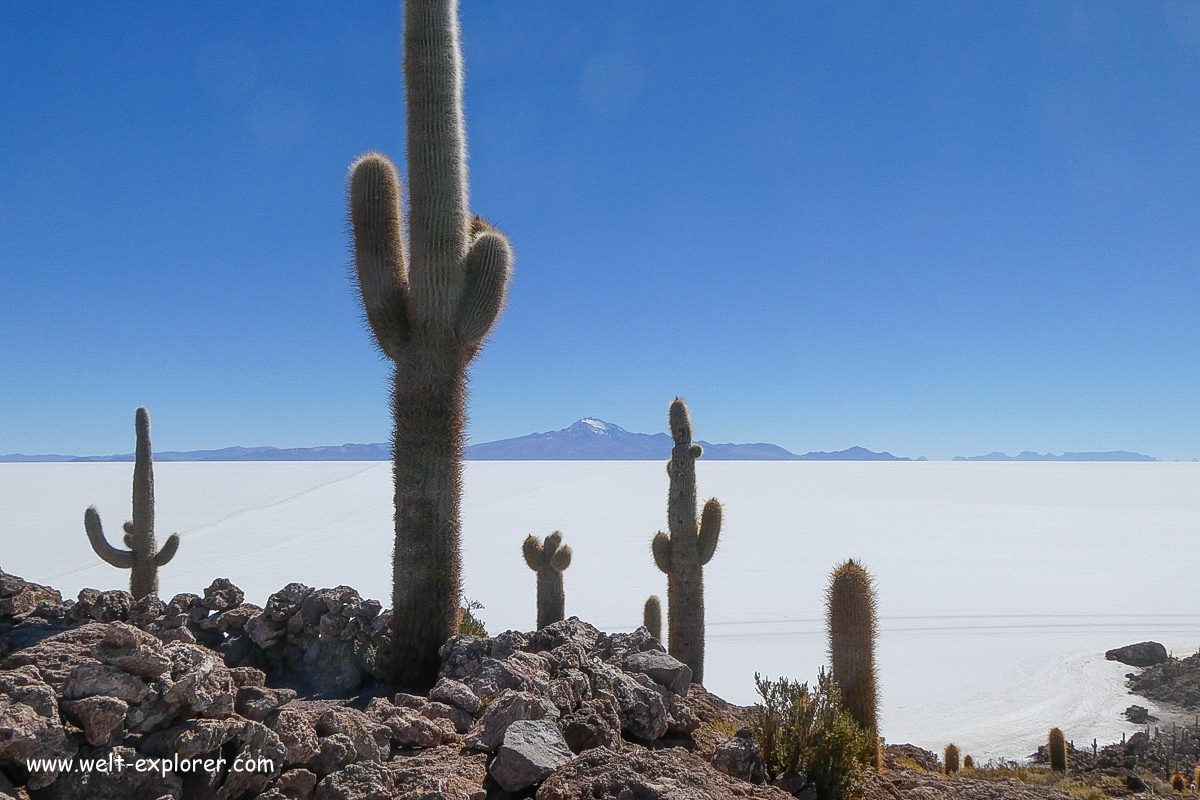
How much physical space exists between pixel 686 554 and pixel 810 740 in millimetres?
4696

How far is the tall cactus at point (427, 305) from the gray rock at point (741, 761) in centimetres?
262

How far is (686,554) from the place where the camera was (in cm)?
958

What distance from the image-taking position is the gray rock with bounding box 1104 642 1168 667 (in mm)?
14094

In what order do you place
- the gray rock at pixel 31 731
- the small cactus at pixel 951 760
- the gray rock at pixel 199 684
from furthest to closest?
the small cactus at pixel 951 760, the gray rock at pixel 199 684, the gray rock at pixel 31 731

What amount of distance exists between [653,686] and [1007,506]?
2191 inches

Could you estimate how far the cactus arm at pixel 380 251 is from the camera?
20.6 ft

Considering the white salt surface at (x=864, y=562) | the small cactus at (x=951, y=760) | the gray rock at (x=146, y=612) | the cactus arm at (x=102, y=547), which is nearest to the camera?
the gray rock at (x=146, y=612)

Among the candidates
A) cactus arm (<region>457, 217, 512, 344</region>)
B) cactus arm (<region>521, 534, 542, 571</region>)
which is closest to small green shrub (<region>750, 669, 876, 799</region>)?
cactus arm (<region>457, 217, 512, 344</region>)

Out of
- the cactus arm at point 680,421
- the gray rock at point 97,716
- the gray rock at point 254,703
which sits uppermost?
the cactus arm at point 680,421

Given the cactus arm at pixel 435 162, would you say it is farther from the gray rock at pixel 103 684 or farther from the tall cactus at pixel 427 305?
the gray rock at pixel 103 684

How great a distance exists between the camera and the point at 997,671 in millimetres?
14305

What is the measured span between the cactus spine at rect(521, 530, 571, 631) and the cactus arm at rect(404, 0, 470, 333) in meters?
5.06

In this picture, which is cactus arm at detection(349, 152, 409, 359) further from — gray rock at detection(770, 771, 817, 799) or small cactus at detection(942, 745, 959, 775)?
small cactus at detection(942, 745, 959, 775)

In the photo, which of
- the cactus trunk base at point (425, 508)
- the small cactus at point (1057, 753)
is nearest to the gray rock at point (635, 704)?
the cactus trunk base at point (425, 508)
